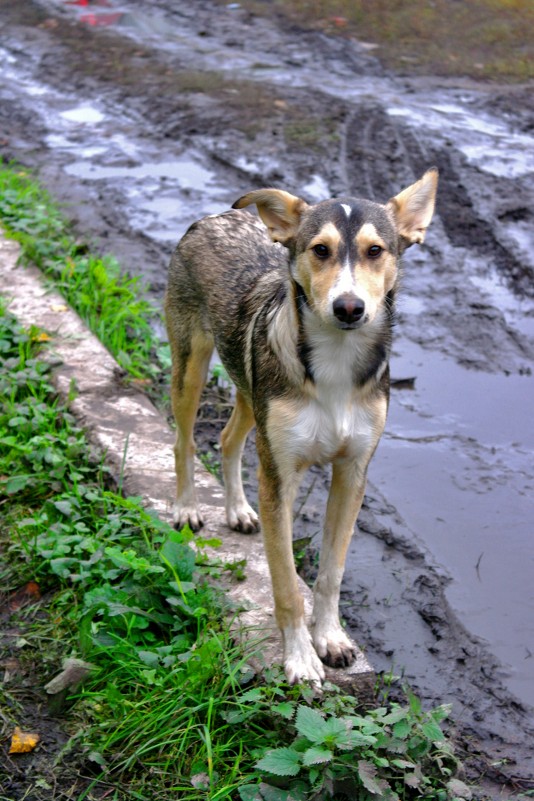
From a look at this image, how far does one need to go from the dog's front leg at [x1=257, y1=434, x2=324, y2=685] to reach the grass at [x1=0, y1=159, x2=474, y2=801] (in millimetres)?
132

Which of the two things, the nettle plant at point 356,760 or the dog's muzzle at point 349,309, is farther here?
the dog's muzzle at point 349,309

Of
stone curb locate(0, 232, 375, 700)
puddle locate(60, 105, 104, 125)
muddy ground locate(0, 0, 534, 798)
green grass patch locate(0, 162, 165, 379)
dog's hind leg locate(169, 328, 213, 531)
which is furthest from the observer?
puddle locate(60, 105, 104, 125)

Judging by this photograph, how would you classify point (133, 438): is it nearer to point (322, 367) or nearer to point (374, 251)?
point (322, 367)

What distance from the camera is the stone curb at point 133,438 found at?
158 inches

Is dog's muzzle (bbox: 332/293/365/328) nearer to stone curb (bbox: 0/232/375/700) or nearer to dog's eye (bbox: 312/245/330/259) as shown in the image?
dog's eye (bbox: 312/245/330/259)

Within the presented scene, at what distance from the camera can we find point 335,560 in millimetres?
3975

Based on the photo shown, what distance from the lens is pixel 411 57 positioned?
10.8 m

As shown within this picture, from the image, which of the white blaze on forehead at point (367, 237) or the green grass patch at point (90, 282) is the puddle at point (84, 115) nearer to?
the green grass patch at point (90, 282)

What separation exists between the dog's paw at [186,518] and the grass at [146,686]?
0.66ft

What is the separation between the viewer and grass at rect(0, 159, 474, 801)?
334cm

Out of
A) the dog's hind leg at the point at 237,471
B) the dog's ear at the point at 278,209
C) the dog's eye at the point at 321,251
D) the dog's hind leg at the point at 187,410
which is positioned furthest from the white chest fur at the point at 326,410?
the dog's hind leg at the point at 187,410

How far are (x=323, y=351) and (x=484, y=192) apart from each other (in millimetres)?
4706

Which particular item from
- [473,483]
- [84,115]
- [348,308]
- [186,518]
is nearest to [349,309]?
A: [348,308]

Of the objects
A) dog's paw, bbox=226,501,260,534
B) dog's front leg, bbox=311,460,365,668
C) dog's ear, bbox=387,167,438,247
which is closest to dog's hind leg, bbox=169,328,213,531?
dog's paw, bbox=226,501,260,534
